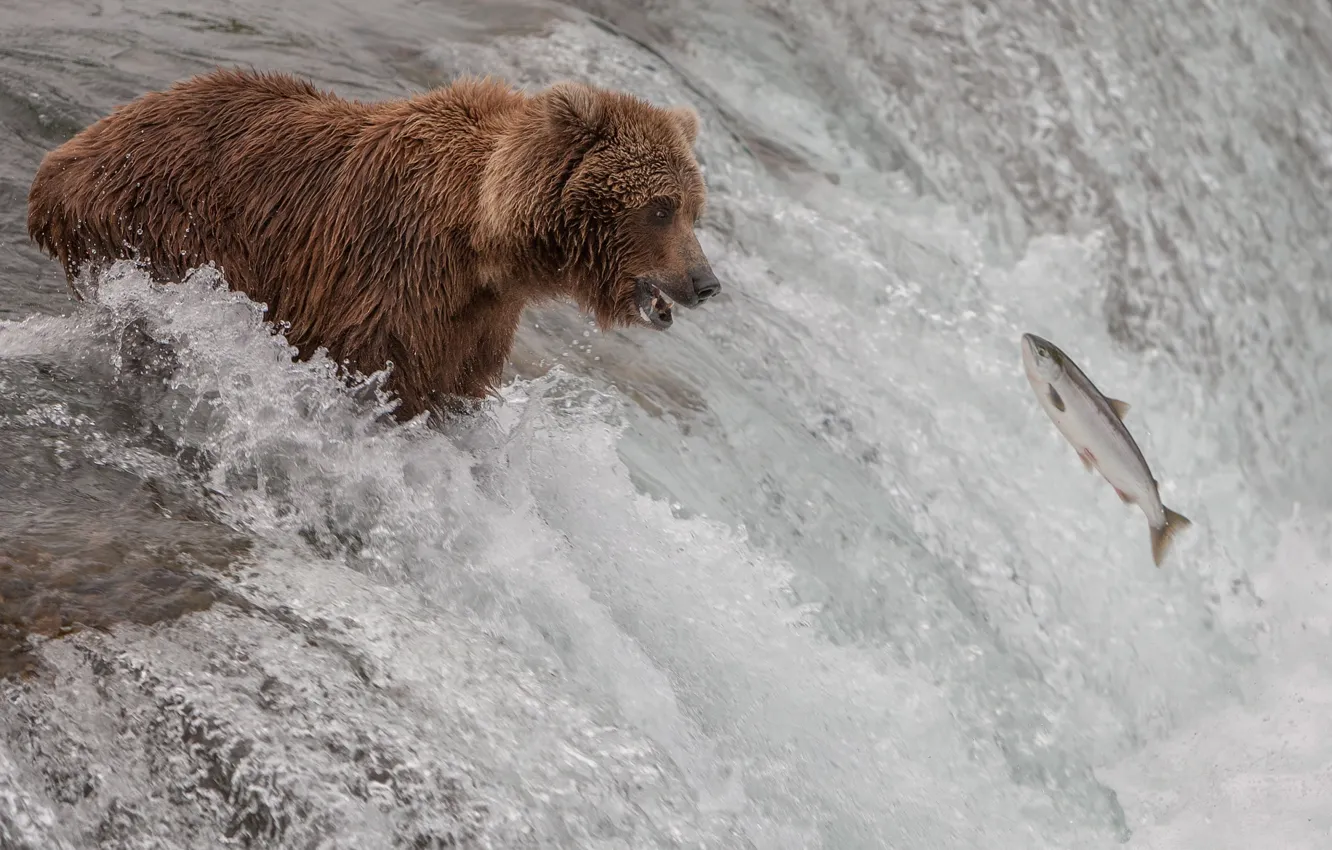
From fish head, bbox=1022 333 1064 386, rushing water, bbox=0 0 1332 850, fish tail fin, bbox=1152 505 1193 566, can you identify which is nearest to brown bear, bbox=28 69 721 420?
rushing water, bbox=0 0 1332 850

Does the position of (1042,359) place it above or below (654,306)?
above

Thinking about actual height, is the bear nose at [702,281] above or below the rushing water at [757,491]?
above

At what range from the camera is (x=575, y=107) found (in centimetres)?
335

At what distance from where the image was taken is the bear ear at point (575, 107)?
3348 mm

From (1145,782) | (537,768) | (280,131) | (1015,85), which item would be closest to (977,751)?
(1145,782)

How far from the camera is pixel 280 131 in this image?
145 inches

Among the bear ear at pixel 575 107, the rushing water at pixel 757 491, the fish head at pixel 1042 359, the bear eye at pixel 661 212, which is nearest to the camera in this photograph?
Answer: the rushing water at pixel 757 491

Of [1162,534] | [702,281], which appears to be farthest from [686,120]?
[1162,534]

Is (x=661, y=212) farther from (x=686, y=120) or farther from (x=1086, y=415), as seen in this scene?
(x=1086, y=415)

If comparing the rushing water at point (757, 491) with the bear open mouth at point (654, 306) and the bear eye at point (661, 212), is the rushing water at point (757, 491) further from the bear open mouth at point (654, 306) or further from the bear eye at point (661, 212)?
the bear eye at point (661, 212)

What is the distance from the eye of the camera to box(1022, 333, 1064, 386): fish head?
405 cm

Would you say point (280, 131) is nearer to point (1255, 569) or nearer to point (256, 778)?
point (256, 778)

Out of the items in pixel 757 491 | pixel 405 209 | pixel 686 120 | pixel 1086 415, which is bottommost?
pixel 757 491

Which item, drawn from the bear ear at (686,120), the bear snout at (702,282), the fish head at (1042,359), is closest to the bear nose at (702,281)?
the bear snout at (702,282)
